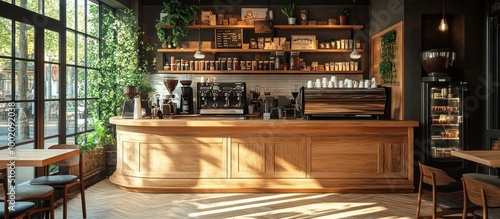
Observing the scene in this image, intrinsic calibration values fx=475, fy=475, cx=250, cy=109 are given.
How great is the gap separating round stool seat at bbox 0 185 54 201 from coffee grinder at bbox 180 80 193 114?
377 cm

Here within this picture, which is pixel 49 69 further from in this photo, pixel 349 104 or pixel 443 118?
pixel 443 118

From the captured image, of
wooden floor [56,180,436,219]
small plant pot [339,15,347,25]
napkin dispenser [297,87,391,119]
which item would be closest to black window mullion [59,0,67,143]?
wooden floor [56,180,436,219]

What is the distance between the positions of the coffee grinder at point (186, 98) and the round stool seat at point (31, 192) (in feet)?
12.4

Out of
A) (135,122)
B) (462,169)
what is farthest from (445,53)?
(135,122)

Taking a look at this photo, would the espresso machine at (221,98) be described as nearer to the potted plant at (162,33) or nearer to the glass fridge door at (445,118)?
the potted plant at (162,33)

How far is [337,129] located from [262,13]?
2.79 m

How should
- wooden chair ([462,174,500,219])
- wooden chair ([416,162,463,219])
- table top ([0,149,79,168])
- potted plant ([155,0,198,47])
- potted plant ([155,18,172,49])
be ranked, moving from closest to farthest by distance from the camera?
1. wooden chair ([462,174,500,219])
2. table top ([0,149,79,168])
3. wooden chair ([416,162,463,219])
4. potted plant ([155,0,198,47])
5. potted plant ([155,18,172,49])

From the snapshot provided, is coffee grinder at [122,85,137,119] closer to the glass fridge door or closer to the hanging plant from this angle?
the hanging plant

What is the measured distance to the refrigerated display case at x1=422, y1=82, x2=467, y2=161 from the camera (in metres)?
6.41

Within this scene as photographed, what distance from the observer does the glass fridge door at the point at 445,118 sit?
643 centimetres

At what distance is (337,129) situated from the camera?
6445mm

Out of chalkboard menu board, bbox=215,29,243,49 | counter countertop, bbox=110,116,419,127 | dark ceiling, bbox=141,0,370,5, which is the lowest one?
counter countertop, bbox=110,116,419,127

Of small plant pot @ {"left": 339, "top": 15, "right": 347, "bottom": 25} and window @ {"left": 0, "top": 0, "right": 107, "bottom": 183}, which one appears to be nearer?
window @ {"left": 0, "top": 0, "right": 107, "bottom": 183}

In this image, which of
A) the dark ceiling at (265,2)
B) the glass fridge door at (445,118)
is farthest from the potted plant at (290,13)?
the glass fridge door at (445,118)
